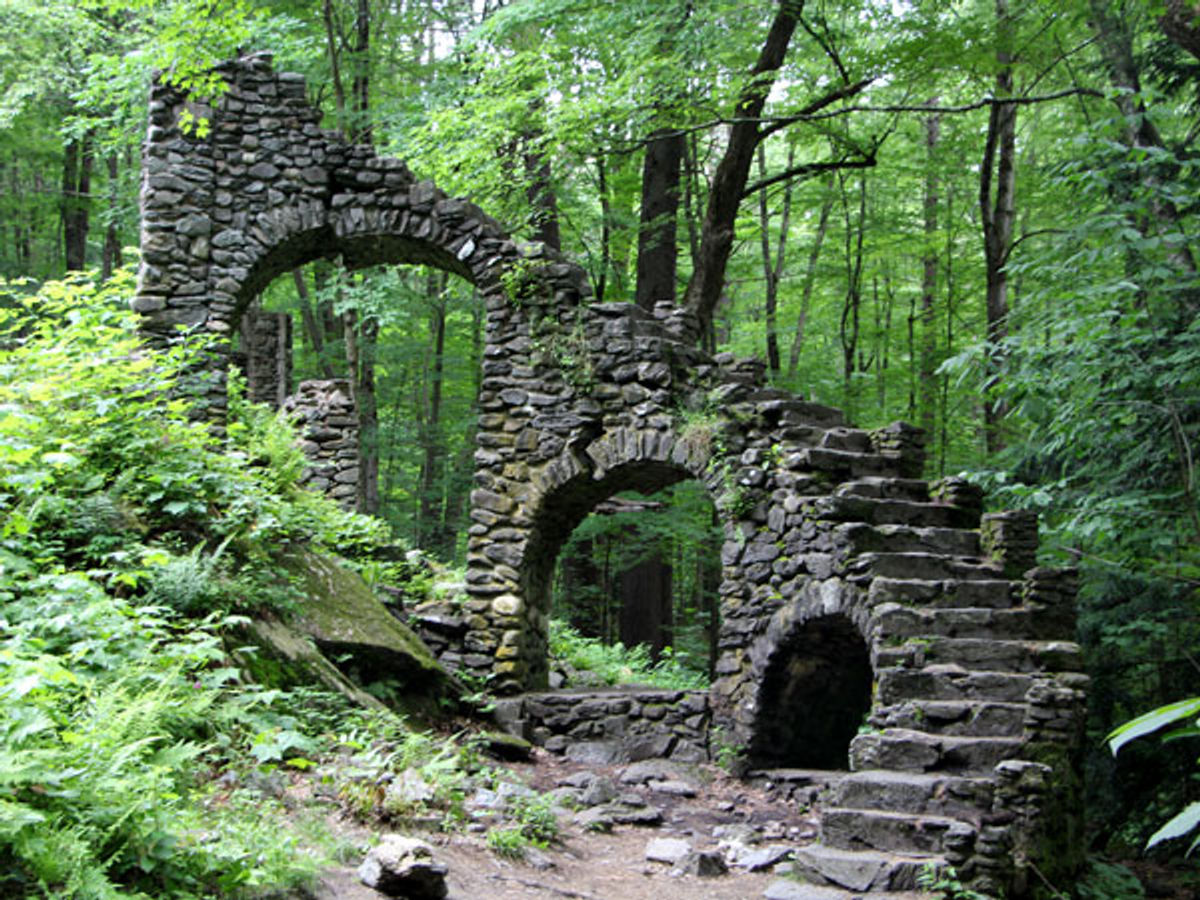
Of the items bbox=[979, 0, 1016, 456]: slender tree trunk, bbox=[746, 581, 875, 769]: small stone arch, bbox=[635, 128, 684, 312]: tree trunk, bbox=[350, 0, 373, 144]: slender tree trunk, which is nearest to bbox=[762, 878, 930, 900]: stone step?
bbox=[746, 581, 875, 769]: small stone arch

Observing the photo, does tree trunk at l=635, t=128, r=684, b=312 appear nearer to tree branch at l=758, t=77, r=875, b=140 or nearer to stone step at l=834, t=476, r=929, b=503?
tree branch at l=758, t=77, r=875, b=140

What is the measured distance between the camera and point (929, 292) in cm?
1775

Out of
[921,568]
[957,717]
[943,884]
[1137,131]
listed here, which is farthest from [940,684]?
[1137,131]

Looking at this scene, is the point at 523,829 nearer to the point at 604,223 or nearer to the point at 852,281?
the point at 604,223

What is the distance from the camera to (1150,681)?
33.0 ft

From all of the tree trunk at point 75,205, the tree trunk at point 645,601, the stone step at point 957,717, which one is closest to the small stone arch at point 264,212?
the tree trunk at point 645,601

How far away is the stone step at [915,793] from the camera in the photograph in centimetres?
598

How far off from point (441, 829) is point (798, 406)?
5788mm

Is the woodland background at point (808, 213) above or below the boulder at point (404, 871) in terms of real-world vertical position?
above

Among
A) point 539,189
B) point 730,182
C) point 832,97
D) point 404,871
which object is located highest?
point 832,97

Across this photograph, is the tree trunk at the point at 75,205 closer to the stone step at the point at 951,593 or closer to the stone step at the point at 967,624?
the stone step at the point at 951,593

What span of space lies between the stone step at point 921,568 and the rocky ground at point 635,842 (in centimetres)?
207

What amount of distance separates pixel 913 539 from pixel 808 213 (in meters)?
14.1

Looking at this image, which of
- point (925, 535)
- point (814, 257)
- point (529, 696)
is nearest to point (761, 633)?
point (925, 535)
